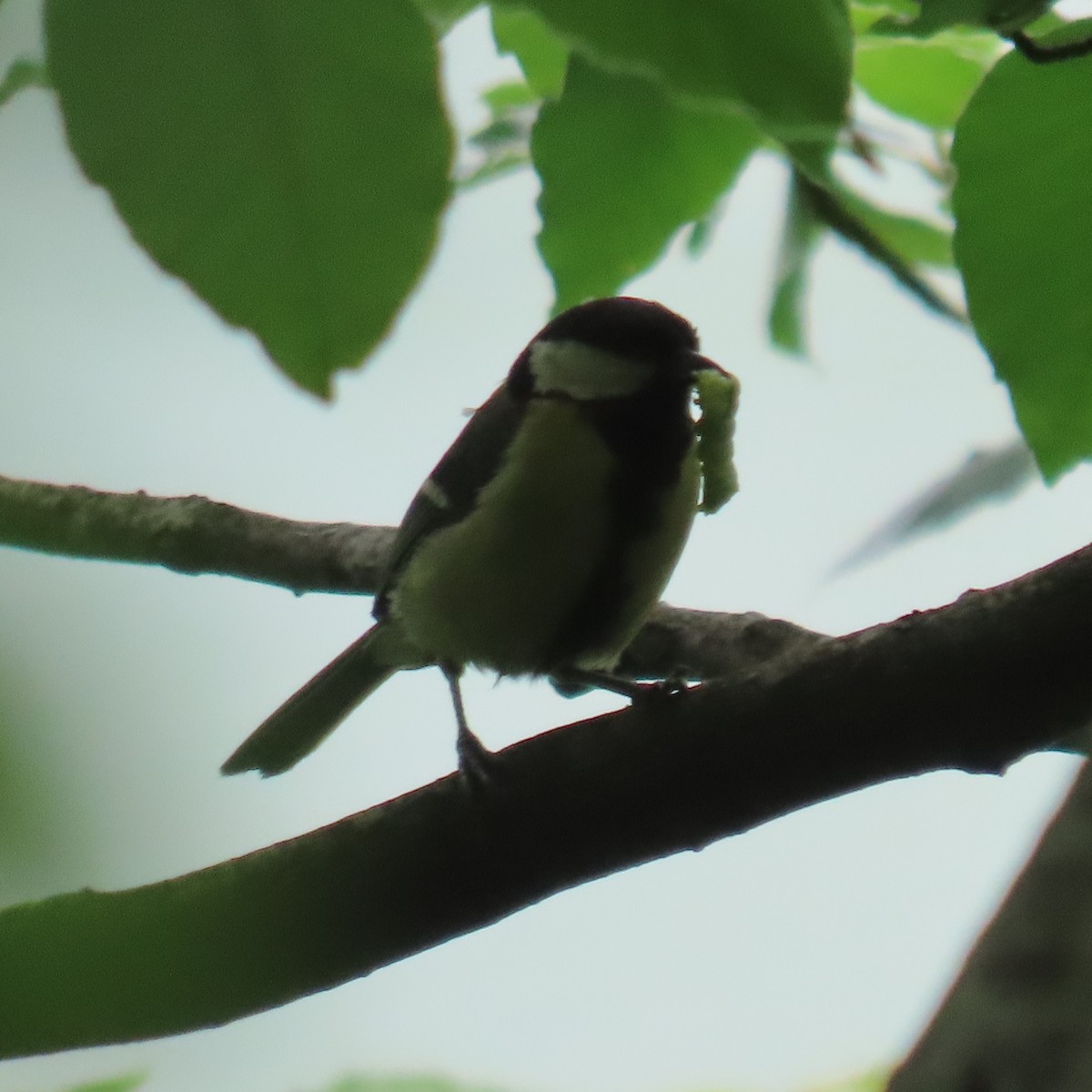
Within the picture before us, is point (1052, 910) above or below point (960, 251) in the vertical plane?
below

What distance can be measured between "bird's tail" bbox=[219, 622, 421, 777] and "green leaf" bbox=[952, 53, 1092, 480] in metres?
→ 1.10

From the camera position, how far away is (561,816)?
640mm

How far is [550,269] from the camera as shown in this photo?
0.55 meters

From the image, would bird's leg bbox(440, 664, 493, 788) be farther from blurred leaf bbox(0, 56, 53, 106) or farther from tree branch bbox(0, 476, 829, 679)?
blurred leaf bbox(0, 56, 53, 106)

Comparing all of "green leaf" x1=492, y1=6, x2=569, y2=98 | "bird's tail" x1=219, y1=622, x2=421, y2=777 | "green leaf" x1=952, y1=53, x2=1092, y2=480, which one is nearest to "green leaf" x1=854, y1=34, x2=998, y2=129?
"green leaf" x1=492, y1=6, x2=569, y2=98

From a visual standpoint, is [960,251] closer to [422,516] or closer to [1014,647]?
[1014,647]

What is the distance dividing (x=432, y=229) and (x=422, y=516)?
95 cm

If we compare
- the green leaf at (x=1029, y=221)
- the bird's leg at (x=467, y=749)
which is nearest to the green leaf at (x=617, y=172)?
the green leaf at (x=1029, y=221)

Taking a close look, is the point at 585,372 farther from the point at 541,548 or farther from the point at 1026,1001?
the point at 1026,1001

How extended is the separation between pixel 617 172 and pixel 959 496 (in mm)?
441

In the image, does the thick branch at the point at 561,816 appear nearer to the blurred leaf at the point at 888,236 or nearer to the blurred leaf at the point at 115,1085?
the blurred leaf at the point at 115,1085

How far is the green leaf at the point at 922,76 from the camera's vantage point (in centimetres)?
72

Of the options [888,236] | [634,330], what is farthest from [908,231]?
[634,330]

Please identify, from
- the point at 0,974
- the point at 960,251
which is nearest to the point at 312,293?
the point at 960,251
